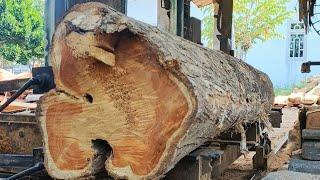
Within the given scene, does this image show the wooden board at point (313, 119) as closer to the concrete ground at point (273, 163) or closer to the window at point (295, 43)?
the concrete ground at point (273, 163)

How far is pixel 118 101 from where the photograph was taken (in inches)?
82.9

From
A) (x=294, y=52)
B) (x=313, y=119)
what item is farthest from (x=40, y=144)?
(x=294, y=52)

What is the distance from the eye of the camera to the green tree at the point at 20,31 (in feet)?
58.8

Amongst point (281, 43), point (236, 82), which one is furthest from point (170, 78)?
point (281, 43)

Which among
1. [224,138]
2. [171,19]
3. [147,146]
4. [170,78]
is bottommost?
[224,138]

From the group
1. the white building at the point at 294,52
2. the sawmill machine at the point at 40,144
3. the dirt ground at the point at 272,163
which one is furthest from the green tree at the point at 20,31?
the dirt ground at the point at 272,163

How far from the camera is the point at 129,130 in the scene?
2076mm

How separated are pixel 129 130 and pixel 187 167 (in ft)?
2.02

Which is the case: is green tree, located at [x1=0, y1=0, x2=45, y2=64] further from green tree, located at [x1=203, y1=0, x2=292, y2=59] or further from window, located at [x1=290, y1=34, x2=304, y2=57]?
window, located at [x1=290, y1=34, x2=304, y2=57]

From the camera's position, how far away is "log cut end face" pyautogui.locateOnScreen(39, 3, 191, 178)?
78.7 inches

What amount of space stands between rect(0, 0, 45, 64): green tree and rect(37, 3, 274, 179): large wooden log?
16.8 metres

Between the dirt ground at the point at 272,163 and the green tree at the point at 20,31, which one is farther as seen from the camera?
the green tree at the point at 20,31

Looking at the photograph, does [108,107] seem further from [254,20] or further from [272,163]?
[254,20]

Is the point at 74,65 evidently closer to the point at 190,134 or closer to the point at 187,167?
the point at 190,134
